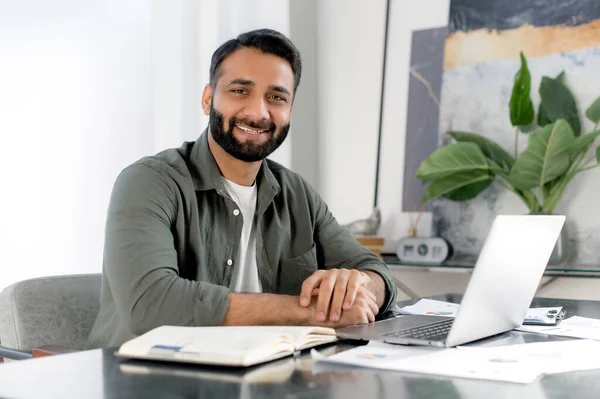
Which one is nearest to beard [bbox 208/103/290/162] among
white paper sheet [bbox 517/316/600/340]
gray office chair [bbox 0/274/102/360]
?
gray office chair [bbox 0/274/102/360]

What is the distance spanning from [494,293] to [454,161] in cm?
186

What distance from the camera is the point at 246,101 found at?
6.86 ft

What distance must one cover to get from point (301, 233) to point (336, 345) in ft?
2.98

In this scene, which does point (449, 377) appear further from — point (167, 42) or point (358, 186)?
point (358, 186)

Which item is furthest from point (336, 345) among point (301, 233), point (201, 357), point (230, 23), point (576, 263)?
point (230, 23)

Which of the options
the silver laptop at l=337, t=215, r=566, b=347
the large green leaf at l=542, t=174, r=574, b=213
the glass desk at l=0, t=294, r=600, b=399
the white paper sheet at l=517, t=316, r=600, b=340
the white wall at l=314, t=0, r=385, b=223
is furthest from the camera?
the white wall at l=314, t=0, r=385, b=223

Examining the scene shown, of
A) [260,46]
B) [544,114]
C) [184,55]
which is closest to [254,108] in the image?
[260,46]

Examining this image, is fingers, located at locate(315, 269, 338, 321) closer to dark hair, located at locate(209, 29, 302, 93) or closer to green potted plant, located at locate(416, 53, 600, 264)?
dark hair, located at locate(209, 29, 302, 93)

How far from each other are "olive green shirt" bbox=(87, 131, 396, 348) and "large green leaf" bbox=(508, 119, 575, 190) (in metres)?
1.03

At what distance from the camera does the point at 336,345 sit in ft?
4.14

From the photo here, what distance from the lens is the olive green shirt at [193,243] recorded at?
152cm

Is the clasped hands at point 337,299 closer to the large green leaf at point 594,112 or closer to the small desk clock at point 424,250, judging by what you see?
the small desk clock at point 424,250

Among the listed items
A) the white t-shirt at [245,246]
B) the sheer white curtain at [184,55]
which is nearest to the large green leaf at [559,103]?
the sheer white curtain at [184,55]

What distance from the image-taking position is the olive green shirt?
1.52 meters
